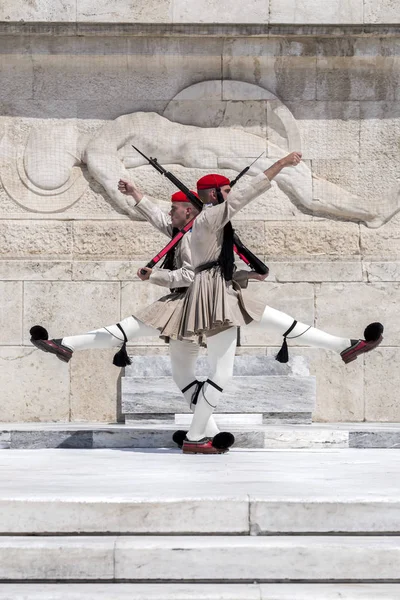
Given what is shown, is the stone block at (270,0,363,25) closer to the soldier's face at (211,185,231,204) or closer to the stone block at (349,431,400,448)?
the soldier's face at (211,185,231,204)

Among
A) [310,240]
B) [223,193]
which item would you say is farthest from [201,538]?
[310,240]

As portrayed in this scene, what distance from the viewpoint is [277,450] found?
7395 mm

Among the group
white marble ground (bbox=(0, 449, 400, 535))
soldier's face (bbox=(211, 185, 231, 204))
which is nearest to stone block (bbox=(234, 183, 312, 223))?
soldier's face (bbox=(211, 185, 231, 204))

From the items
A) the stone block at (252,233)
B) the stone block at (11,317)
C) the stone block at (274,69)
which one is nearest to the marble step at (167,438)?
the stone block at (11,317)

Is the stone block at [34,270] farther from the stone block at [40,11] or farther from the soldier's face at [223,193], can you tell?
the soldier's face at [223,193]

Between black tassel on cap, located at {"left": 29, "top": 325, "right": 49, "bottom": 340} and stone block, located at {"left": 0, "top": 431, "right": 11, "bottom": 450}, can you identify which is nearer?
black tassel on cap, located at {"left": 29, "top": 325, "right": 49, "bottom": 340}

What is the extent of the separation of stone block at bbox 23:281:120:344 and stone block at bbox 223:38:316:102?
2.22 m

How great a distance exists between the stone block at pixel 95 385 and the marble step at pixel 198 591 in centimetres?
559

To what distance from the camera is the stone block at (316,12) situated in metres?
9.84

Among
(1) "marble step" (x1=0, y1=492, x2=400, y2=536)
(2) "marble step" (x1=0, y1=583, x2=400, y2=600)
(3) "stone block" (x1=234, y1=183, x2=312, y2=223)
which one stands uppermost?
(3) "stone block" (x1=234, y1=183, x2=312, y2=223)

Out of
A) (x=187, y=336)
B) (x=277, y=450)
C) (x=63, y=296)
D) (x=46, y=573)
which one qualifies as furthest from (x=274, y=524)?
(x=63, y=296)

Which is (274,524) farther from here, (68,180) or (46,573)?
(68,180)

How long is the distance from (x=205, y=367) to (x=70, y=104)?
2.68 m

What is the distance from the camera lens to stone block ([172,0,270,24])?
9.80 meters
